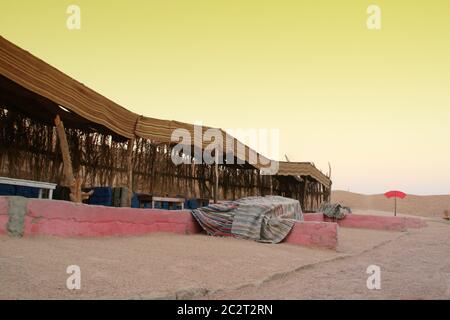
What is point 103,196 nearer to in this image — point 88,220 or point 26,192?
point 26,192

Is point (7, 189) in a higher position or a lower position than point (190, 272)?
higher

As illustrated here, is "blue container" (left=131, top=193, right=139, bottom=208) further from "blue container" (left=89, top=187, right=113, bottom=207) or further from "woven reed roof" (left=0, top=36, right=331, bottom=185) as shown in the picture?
"woven reed roof" (left=0, top=36, right=331, bottom=185)

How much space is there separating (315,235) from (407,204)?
1718 inches

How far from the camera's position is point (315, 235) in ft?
28.1

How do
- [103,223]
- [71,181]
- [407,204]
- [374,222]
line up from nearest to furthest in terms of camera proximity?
[103,223], [71,181], [374,222], [407,204]

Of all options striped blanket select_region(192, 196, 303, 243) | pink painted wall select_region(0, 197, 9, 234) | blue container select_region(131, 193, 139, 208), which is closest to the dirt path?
striped blanket select_region(192, 196, 303, 243)

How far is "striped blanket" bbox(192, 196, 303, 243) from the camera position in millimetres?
8742

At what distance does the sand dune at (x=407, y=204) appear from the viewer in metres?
41.9

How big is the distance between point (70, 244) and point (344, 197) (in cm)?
6008

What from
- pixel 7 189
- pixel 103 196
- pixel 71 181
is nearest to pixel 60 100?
pixel 71 181

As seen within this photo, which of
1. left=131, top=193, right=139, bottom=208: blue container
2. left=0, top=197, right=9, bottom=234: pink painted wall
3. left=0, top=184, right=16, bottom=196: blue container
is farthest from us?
left=131, top=193, right=139, bottom=208: blue container

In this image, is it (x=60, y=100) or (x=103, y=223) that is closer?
(x=103, y=223)

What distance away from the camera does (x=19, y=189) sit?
8.67m

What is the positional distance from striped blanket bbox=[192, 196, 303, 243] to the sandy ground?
54.9 inches
